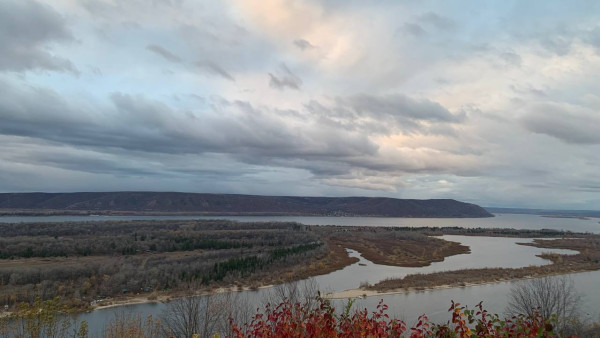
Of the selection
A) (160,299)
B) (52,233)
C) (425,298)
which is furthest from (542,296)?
(52,233)

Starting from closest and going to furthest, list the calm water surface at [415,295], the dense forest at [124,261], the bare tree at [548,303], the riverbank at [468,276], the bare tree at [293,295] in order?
1. the bare tree at [548,303]
2. the bare tree at [293,295]
3. the calm water surface at [415,295]
4. the dense forest at [124,261]
5. the riverbank at [468,276]

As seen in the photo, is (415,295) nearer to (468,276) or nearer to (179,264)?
(468,276)

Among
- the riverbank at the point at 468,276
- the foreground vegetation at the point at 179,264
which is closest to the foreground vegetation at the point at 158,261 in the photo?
the foreground vegetation at the point at 179,264

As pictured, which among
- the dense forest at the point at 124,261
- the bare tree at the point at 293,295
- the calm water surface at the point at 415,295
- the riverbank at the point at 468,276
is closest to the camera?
the bare tree at the point at 293,295

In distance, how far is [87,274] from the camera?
153 ft

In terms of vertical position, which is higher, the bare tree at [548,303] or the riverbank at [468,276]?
the bare tree at [548,303]

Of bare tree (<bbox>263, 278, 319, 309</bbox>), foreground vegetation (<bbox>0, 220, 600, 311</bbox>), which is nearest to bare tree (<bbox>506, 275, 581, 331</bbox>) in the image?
bare tree (<bbox>263, 278, 319, 309</bbox>)

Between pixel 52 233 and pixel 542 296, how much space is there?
101 m

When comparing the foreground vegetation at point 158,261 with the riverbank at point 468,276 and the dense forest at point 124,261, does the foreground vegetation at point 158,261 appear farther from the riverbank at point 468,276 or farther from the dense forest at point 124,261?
the riverbank at point 468,276

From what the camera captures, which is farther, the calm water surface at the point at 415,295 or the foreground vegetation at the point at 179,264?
the foreground vegetation at the point at 179,264

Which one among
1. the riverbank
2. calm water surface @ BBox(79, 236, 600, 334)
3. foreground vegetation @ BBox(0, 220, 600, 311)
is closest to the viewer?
calm water surface @ BBox(79, 236, 600, 334)

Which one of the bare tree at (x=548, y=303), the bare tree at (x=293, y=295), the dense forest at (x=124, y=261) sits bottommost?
the dense forest at (x=124, y=261)

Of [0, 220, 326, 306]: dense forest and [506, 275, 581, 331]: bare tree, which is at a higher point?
[506, 275, 581, 331]: bare tree

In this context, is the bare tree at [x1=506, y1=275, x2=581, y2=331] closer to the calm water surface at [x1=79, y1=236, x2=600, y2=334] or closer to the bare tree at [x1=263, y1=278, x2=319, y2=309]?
the calm water surface at [x1=79, y1=236, x2=600, y2=334]
